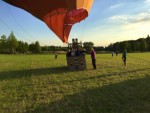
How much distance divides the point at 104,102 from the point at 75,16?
8.72 meters

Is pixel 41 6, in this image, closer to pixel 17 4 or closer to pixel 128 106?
pixel 17 4

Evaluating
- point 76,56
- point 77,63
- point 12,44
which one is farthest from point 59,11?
point 12,44

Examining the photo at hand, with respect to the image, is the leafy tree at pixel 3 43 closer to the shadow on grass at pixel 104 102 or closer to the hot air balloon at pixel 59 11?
the hot air balloon at pixel 59 11

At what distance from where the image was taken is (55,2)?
12797mm

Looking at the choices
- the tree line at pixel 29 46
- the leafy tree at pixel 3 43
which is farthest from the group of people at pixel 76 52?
the leafy tree at pixel 3 43

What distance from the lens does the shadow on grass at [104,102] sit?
A: 7.31 metres

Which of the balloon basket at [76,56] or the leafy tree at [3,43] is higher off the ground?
the leafy tree at [3,43]

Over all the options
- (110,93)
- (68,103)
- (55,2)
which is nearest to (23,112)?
(68,103)

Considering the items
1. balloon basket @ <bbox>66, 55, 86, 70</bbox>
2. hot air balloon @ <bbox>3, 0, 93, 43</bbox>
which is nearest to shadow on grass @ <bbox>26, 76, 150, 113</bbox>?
hot air balloon @ <bbox>3, 0, 93, 43</bbox>

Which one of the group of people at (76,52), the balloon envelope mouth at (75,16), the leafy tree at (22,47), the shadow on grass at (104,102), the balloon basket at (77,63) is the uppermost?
the balloon envelope mouth at (75,16)

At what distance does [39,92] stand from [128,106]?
3.87 metres

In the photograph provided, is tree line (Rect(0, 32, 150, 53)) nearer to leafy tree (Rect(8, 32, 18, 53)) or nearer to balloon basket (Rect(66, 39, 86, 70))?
leafy tree (Rect(8, 32, 18, 53))

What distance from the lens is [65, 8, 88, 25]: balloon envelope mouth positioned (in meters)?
14.7

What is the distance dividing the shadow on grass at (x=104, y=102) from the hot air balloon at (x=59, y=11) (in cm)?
444
